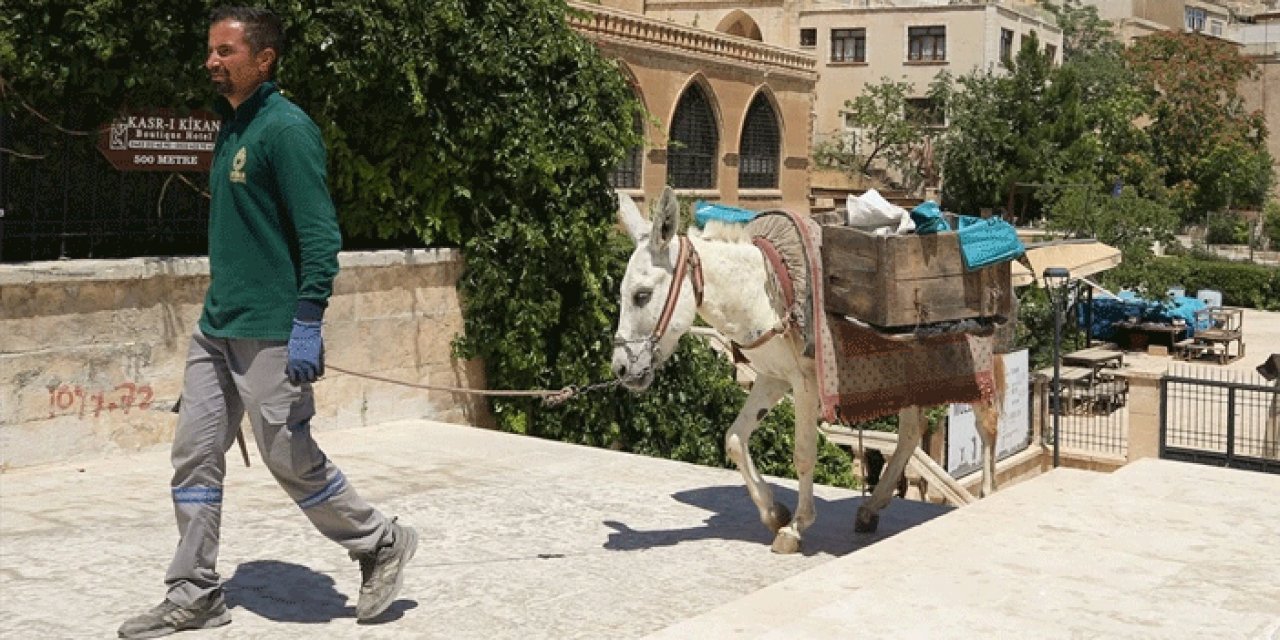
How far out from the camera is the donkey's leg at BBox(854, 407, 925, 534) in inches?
329

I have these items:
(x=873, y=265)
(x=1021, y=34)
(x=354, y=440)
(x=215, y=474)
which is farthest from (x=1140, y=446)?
(x=1021, y=34)

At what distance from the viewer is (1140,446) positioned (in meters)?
19.0

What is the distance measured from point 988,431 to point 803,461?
163cm

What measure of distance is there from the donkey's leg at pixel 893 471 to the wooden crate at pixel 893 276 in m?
0.70

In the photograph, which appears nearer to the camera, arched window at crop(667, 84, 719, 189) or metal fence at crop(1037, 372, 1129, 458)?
metal fence at crop(1037, 372, 1129, 458)

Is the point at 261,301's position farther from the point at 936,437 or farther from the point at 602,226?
the point at 936,437

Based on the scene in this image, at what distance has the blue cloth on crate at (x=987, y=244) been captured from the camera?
8070mm

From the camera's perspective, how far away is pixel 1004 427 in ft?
64.5

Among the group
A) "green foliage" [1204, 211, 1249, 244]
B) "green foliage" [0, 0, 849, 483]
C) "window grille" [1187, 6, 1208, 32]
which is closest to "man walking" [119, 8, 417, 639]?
"green foliage" [0, 0, 849, 483]

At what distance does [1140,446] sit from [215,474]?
606 inches

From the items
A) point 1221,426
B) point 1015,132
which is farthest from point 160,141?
point 1015,132

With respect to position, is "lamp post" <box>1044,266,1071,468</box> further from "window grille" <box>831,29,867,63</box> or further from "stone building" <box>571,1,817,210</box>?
"window grille" <box>831,29,867,63</box>

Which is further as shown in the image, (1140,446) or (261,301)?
(1140,446)

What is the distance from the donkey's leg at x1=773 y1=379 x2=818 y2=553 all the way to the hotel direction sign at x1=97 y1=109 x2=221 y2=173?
5588 millimetres
